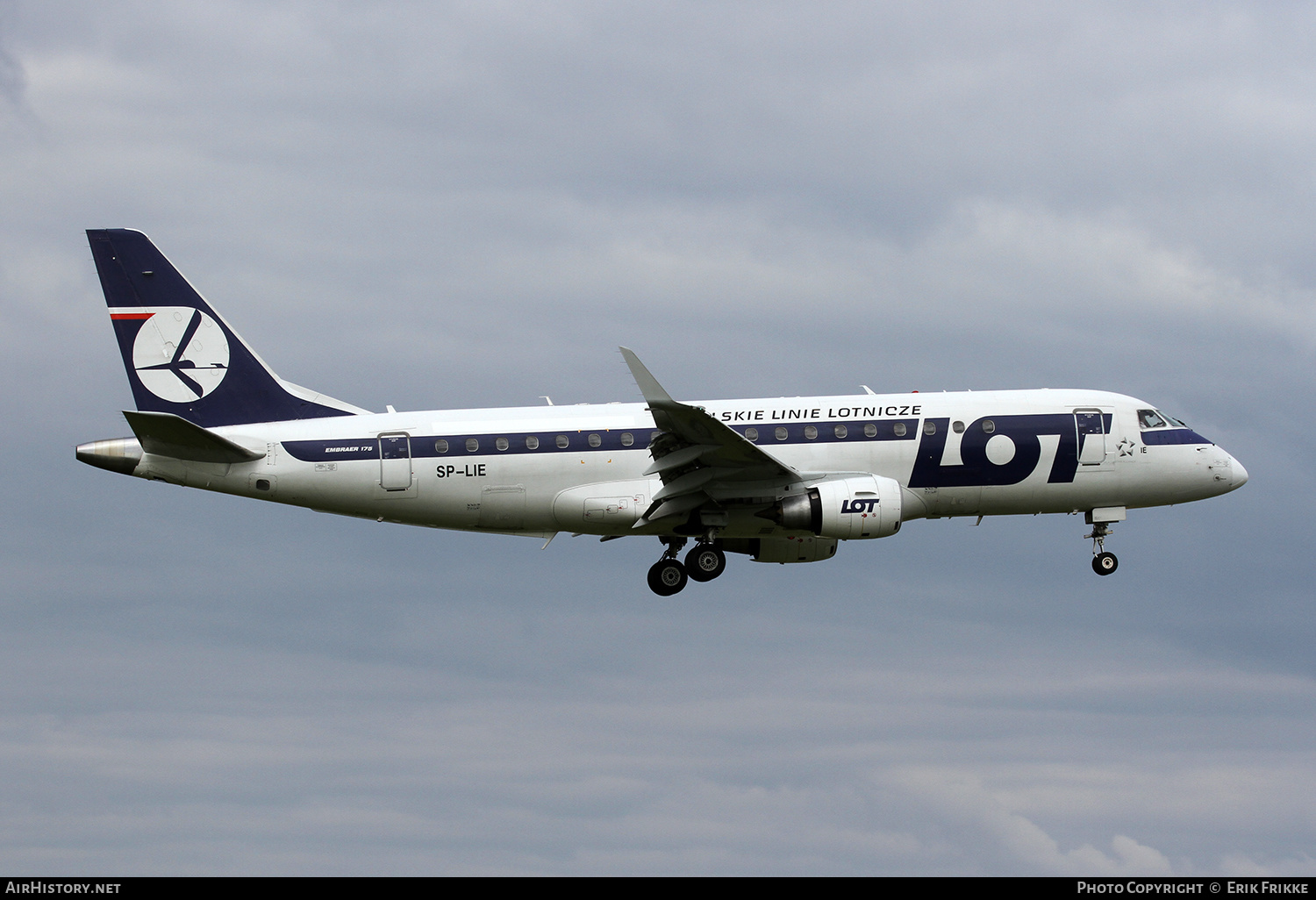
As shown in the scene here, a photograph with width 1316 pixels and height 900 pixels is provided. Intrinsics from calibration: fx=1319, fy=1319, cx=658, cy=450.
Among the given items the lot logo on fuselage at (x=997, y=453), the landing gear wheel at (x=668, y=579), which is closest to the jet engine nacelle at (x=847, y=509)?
the lot logo on fuselage at (x=997, y=453)

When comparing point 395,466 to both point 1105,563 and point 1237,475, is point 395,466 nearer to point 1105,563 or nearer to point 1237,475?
point 1105,563

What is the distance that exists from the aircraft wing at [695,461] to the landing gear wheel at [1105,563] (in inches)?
423

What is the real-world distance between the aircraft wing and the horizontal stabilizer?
12017 millimetres

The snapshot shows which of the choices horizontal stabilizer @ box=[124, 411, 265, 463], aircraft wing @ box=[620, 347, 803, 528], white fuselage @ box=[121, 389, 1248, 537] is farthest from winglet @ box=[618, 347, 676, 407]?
horizontal stabilizer @ box=[124, 411, 265, 463]

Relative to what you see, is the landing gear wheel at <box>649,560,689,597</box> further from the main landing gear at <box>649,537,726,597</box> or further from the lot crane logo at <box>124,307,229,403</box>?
the lot crane logo at <box>124,307,229,403</box>

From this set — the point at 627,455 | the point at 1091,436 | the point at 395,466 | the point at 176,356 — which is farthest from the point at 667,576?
the point at 176,356

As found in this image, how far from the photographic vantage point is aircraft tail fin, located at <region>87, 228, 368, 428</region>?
40.7 metres

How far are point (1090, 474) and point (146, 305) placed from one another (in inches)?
1170

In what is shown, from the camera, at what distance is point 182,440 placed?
124 feet

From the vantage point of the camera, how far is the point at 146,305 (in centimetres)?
4100

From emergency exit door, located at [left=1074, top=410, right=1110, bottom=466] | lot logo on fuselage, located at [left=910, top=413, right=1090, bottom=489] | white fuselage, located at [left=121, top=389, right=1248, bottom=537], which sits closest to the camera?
white fuselage, located at [left=121, top=389, right=1248, bottom=537]

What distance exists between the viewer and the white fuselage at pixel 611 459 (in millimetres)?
39219

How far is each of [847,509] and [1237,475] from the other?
13968 millimetres

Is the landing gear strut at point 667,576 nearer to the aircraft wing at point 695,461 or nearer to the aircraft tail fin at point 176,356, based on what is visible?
the aircraft wing at point 695,461
